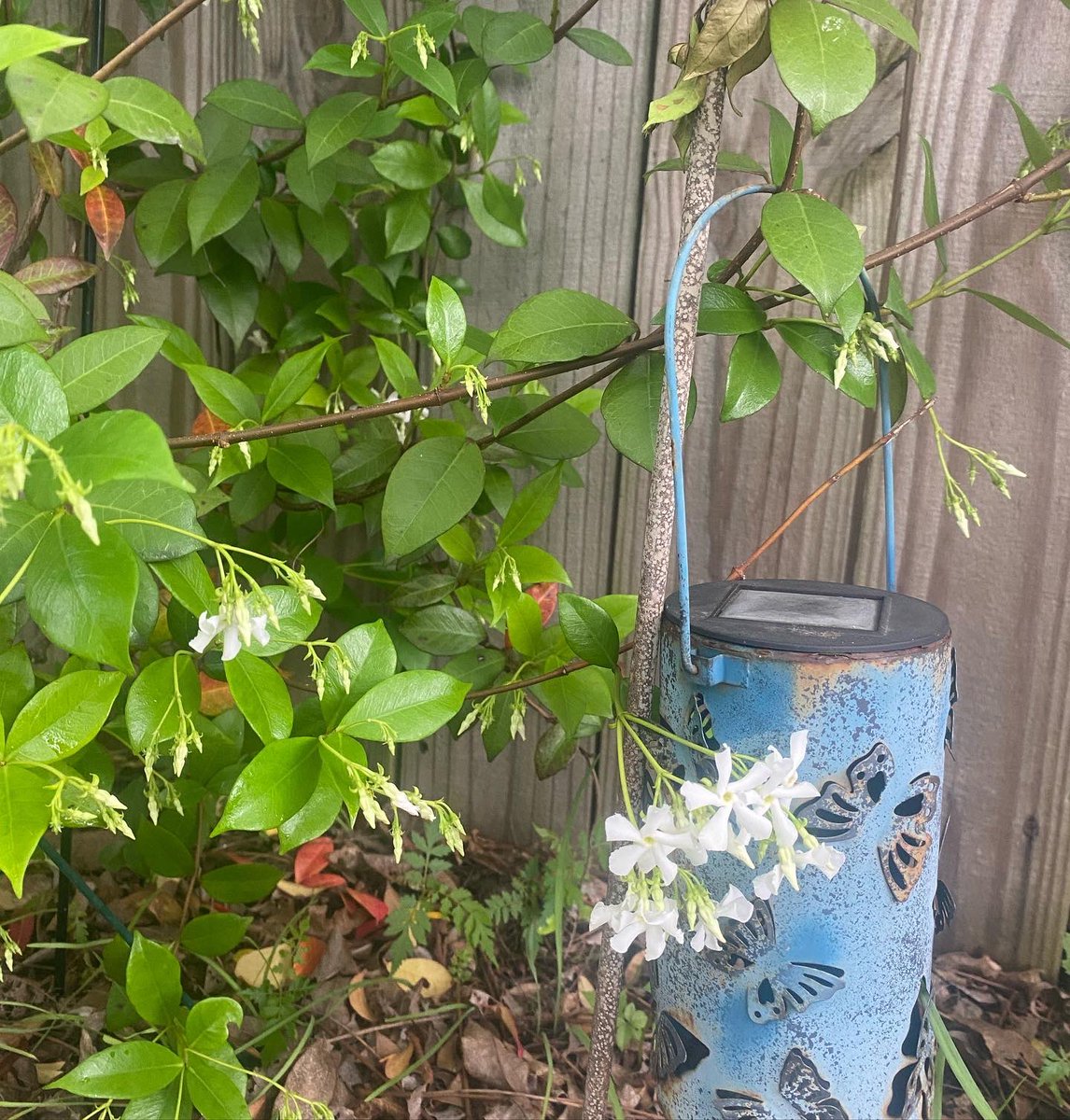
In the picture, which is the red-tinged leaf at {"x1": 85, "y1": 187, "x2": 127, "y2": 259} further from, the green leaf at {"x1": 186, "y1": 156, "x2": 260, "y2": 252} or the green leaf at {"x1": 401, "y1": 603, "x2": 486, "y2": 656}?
the green leaf at {"x1": 401, "y1": 603, "x2": 486, "y2": 656}

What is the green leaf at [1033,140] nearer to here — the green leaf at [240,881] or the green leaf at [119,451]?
the green leaf at [119,451]

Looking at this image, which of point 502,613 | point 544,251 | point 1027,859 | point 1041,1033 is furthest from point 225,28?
point 1041,1033

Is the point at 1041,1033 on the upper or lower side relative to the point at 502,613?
lower

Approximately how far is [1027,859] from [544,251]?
3.90ft

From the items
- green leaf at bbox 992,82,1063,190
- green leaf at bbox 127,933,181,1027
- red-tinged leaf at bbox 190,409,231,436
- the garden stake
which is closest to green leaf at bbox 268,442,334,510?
red-tinged leaf at bbox 190,409,231,436

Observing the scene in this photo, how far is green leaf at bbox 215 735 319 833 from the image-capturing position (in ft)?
2.63

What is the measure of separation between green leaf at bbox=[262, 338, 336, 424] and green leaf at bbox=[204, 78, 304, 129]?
0.36m

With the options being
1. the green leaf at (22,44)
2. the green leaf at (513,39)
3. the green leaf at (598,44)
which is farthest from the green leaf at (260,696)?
the green leaf at (598,44)

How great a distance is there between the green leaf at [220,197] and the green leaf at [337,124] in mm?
110

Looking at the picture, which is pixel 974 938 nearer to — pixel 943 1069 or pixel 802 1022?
pixel 943 1069

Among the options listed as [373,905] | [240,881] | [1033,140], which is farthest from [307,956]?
[1033,140]

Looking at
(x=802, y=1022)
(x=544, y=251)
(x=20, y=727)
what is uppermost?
(x=544, y=251)

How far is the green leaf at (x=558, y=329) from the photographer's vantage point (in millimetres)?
935

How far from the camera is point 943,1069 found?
1283 mm
